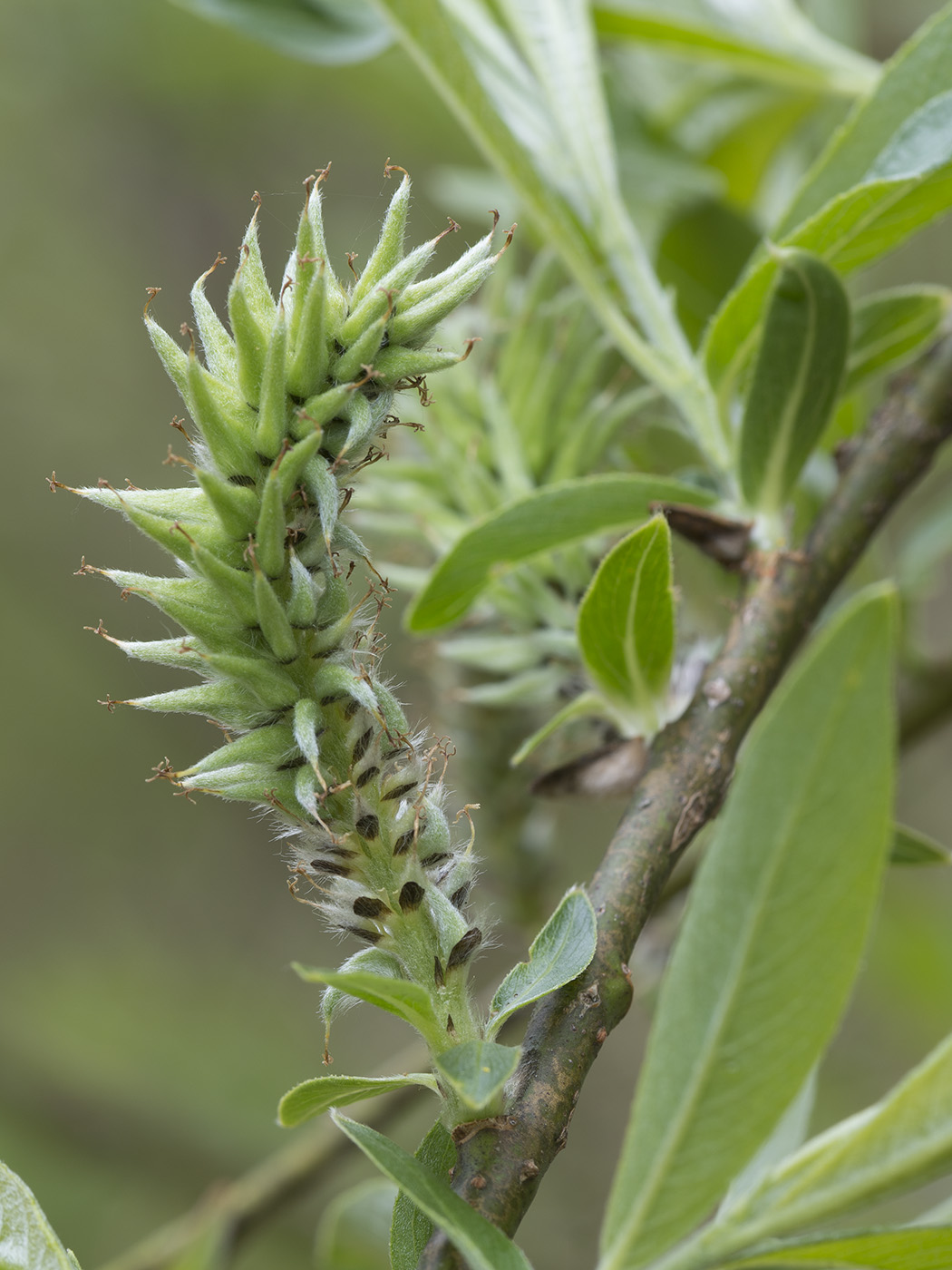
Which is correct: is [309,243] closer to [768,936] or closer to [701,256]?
[768,936]

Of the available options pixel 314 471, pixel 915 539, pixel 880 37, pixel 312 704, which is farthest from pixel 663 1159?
pixel 880 37

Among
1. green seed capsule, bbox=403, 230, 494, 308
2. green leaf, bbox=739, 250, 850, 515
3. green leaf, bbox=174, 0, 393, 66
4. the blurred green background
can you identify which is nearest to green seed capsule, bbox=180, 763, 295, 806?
green seed capsule, bbox=403, 230, 494, 308

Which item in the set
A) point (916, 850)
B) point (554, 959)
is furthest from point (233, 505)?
point (916, 850)

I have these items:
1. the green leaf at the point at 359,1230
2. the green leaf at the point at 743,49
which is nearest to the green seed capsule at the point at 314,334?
the green leaf at the point at 359,1230

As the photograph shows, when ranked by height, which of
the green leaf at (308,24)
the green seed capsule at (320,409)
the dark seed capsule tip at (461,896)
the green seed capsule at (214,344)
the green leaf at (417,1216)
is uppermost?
the green leaf at (308,24)

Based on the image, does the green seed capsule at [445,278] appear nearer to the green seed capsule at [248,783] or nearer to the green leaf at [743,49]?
the green seed capsule at [248,783]
